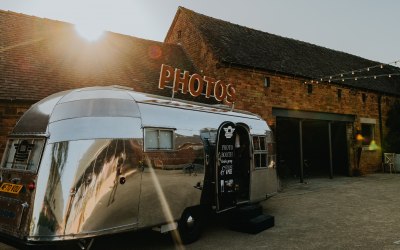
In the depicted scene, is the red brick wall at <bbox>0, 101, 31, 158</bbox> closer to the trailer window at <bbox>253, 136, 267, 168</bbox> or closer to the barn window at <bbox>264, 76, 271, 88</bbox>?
the trailer window at <bbox>253, 136, 267, 168</bbox>

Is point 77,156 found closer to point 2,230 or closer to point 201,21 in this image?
point 2,230

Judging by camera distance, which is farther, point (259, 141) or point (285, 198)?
point (285, 198)

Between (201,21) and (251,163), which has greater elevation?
(201,21)

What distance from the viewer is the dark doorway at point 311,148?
18797mm

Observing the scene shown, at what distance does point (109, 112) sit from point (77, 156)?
0.88m

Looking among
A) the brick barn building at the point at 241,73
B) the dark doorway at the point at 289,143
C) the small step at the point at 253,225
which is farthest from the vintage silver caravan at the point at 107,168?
the dark doorway at the point at 289,143

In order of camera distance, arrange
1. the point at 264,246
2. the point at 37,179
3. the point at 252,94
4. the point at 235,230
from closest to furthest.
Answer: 1. the point at 37,179
2. the point at 264,246
3. the point at 235,230
4. the point at 252,94

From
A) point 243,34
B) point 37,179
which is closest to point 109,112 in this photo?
point 37,179

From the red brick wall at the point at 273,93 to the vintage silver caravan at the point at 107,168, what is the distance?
731 centimetres

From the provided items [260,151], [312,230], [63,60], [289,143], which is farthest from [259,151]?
[289,143]

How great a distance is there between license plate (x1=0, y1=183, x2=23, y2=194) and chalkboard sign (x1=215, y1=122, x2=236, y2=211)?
363 cm

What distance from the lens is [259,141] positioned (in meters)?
8.49

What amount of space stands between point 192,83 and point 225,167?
458 centimetres

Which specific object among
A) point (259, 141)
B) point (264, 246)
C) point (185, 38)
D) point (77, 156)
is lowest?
point (264, 246)
